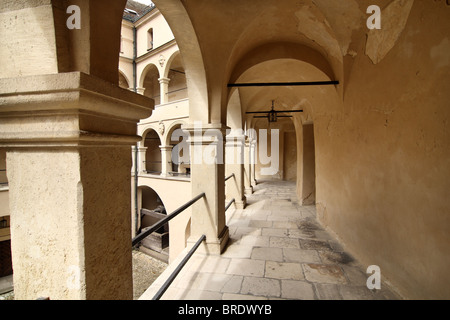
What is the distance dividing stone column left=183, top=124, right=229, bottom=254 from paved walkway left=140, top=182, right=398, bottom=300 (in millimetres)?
354

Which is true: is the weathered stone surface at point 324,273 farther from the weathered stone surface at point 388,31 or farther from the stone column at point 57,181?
the weathered stone surface at point 388,31

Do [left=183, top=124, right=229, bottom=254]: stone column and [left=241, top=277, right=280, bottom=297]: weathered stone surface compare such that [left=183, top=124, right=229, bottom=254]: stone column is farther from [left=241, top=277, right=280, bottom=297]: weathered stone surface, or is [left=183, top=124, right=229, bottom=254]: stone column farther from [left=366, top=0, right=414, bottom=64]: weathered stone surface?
[left=366, top=0, right=414, bottom=64]: weathered stone surface

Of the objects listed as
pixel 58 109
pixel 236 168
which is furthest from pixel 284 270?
pixel 236 168

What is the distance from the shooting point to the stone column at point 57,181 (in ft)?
3.73

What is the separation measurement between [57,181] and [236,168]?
245 inches

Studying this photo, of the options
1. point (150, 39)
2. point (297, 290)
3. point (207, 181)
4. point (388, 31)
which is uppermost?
point (150, 39)

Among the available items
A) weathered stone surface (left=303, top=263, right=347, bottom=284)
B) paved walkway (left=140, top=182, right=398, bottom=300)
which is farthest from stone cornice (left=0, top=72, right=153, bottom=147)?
weathered stone surface (left=303, top=263, right=347, bottom=284)

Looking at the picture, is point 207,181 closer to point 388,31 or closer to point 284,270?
point 284,270

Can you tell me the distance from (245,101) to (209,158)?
4263 mm

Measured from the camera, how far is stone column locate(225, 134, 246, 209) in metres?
6.98

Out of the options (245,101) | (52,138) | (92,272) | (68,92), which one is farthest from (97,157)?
(245,101)

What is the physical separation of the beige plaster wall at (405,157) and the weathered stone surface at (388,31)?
9 cm

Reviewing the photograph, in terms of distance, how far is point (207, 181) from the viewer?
3.94 metres

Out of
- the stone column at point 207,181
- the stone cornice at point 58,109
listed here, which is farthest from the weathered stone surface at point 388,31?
the stone cornice at point 58,109
